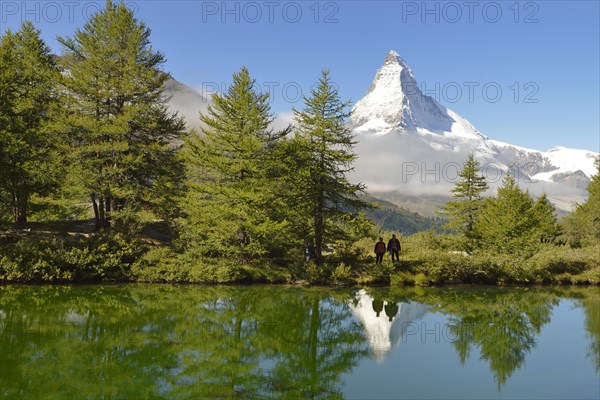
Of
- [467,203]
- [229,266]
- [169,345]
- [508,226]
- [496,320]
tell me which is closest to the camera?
[169,345]

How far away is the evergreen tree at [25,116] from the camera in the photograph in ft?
86.0

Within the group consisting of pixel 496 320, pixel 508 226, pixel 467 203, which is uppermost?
pixel 467 203

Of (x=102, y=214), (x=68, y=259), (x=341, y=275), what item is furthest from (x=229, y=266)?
(x=102, y=214)

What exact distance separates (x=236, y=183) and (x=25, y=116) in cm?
1541

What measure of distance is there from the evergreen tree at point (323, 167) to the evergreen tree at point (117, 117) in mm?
9599

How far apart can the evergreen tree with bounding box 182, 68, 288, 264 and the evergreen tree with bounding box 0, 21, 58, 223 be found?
9.28 meters

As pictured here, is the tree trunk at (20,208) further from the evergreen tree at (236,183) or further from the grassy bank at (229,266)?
the evergreen tree at (236,183)

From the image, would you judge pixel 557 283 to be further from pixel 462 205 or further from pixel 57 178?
pixel 57 178

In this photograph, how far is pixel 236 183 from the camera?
2889cm

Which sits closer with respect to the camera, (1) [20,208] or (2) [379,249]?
(2) [379,249]

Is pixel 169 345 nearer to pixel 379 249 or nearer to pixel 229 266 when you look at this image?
pixel 229 266

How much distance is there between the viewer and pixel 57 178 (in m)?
28.8

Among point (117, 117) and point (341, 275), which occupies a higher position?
point (117, 117)

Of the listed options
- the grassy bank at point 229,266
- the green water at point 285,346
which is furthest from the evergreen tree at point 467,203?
the green water at point 285,346
